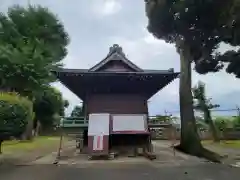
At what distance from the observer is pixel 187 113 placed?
59.0 ft

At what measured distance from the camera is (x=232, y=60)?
1816 centimetres

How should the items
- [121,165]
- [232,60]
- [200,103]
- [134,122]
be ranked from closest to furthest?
[121,165], [134,122], [232,60], [200,103]

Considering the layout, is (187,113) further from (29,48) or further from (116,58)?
(29,48)

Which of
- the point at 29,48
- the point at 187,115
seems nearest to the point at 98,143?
the point at 187,115

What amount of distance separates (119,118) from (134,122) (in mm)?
802

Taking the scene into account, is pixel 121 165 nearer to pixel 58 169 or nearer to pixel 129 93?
pixel 58 169

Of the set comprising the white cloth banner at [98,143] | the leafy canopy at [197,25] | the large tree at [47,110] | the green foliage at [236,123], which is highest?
the leafy canopy at [197,25]

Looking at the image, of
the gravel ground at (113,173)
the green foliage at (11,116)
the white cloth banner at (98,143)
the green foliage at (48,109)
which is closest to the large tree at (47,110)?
the green foliage at (48,109)

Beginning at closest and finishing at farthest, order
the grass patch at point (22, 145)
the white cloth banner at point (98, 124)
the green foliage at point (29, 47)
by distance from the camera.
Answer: the white cloth banner at point (98, 124) → the grass patch at point (22, 145) → the green foliage at point (29, 47)

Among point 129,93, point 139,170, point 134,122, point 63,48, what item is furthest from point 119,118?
point 63,48

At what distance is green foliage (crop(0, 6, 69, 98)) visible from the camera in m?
20.3

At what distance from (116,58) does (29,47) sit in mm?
7474

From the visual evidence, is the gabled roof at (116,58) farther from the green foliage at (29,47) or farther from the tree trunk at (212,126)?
the tree trunk at (212,126)

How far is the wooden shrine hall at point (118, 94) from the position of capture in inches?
609
